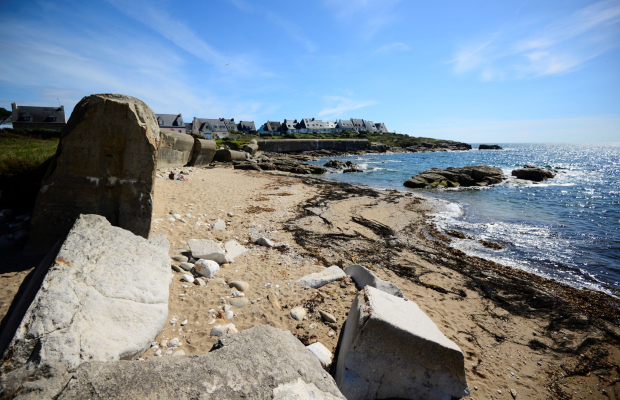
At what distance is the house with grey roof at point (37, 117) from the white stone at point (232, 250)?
163ft

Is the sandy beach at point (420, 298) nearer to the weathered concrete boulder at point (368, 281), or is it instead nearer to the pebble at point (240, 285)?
the pebble at point (240, 285)

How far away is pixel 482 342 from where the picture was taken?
13.6ft

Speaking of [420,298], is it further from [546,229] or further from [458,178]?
[458,178]

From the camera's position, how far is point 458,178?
877 inches

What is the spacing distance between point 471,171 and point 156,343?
85.6ft

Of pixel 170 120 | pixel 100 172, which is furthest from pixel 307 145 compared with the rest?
pixel 100 172

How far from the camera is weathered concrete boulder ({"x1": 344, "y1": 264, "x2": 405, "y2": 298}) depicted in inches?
170

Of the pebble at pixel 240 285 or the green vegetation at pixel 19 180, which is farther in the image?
the green vegetation at pixel 19 180

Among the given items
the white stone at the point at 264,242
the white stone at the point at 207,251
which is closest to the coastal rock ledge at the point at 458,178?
the white stone at the point at 264,242

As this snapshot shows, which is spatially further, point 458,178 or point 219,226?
point 458,178

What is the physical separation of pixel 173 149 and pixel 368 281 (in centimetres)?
1619

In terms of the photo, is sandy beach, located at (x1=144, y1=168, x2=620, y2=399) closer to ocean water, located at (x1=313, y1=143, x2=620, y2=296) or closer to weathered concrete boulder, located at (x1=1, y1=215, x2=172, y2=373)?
weathered concrete boulder, located at (x1=1, y1=215, x2=172, y2=373)

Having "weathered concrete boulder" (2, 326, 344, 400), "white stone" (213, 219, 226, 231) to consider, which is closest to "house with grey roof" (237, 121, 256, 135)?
"white stone" (213, 219, 226, 231)

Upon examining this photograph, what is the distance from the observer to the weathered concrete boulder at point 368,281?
4327mm
